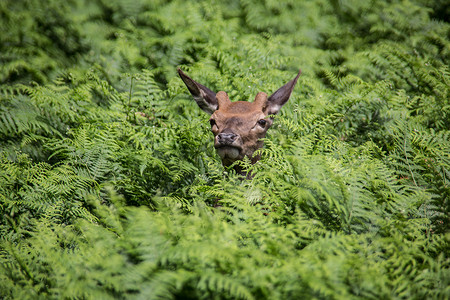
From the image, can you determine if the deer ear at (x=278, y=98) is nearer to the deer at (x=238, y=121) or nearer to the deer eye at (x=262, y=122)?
the deer at (x=238, y=121)

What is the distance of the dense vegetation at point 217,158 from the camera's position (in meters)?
3.24

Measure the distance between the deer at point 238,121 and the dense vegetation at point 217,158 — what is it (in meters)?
0.31

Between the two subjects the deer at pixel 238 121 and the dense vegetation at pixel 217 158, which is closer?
the dense vegetation at pixel 217 158

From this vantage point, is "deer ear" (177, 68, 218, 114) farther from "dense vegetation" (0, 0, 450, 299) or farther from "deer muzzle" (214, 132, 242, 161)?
"deer muzzle" (214, 132, 242, 161)

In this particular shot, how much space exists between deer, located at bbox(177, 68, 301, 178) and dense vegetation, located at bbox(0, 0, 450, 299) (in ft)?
1.03

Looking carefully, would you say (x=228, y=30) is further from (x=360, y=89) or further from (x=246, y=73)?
(x=360, y=89)

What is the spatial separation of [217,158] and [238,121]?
103 cm

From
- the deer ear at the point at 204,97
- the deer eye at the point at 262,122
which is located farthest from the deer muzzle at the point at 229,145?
the deer ear at the point at 204,97

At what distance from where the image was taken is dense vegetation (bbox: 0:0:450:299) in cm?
324

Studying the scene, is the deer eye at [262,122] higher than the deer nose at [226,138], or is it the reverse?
the deer nose at [226,138]

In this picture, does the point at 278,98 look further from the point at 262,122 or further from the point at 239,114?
the point at 239,114

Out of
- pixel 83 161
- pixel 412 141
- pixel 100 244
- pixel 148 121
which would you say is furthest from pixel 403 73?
pixel 100 244

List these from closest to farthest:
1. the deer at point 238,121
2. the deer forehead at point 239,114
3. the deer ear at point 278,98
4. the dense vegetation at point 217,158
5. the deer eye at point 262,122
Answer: the dense vegetation at point 217,158, the deer at point 238,121, the deer forehead at point 239,114, the deer eye at point 262,122, the deer ear at point 278,98

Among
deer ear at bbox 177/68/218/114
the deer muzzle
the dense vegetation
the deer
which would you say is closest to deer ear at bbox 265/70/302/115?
the deer
